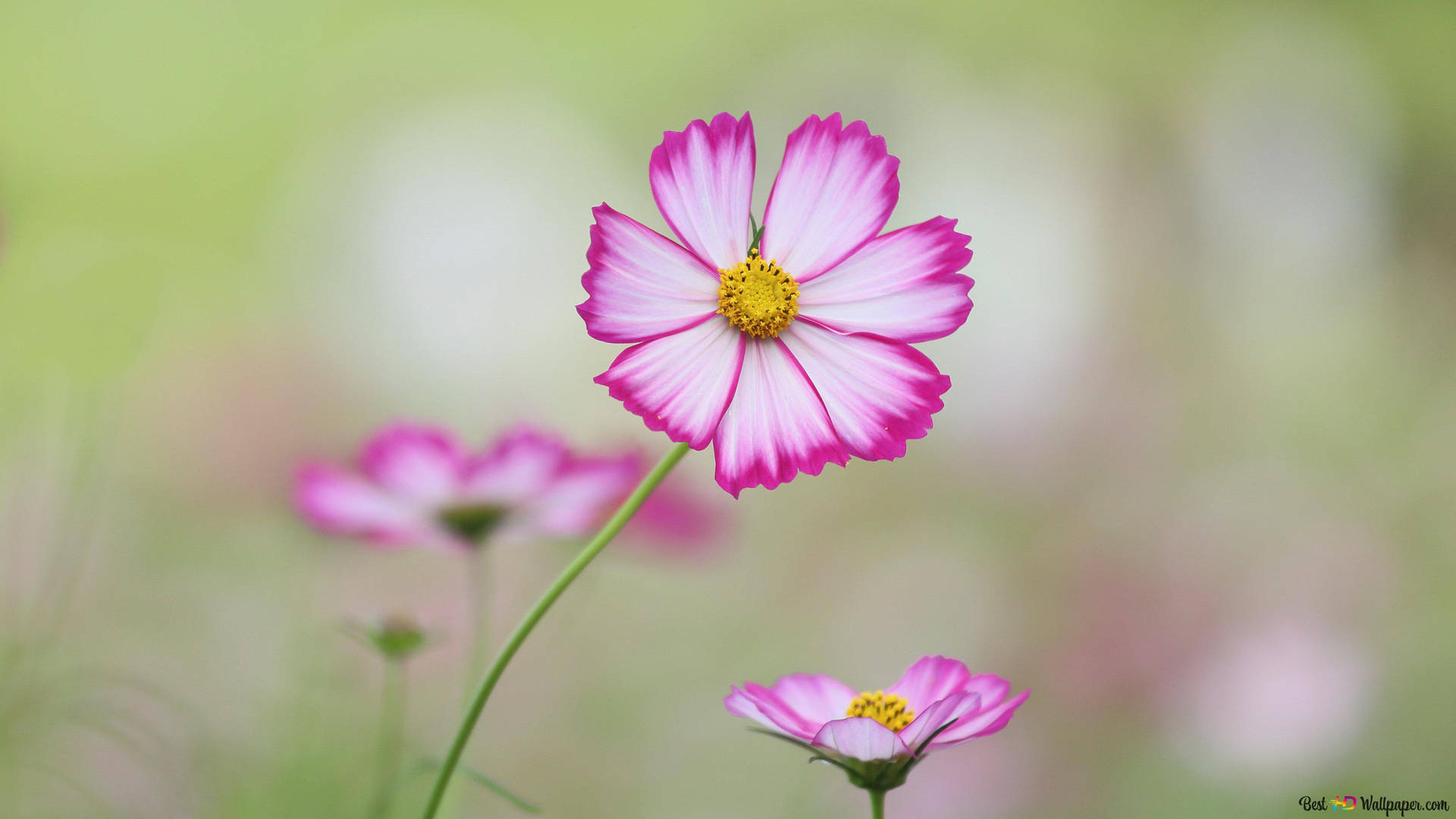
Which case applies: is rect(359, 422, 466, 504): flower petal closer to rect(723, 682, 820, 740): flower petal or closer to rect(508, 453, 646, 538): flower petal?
rect(508, 453, 646, 538): flower petal

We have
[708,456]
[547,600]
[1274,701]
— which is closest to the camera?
[547,600]

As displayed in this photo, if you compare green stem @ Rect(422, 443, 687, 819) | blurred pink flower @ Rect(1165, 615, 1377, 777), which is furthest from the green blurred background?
green stem @ Rect(422, 443, 687, 819)

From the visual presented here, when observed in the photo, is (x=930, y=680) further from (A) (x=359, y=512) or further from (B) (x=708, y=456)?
(B) (x=708, y=456)

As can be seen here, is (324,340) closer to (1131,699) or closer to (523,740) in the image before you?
(523,740)

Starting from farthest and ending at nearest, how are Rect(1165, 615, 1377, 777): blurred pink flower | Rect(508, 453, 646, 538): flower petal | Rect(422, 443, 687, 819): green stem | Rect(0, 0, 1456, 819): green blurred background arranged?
Rect(1165, 615, 1377, 777): blurred pink flower → Rect(0, 0, 1456, 819): green blurred background → Rect(508, 453, 646, 538): flower petal → Rect(422, 443, 687, 819): green stem

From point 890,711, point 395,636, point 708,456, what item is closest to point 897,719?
point 890,711

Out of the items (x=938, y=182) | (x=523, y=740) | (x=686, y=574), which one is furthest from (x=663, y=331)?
(x=938, y=182)
